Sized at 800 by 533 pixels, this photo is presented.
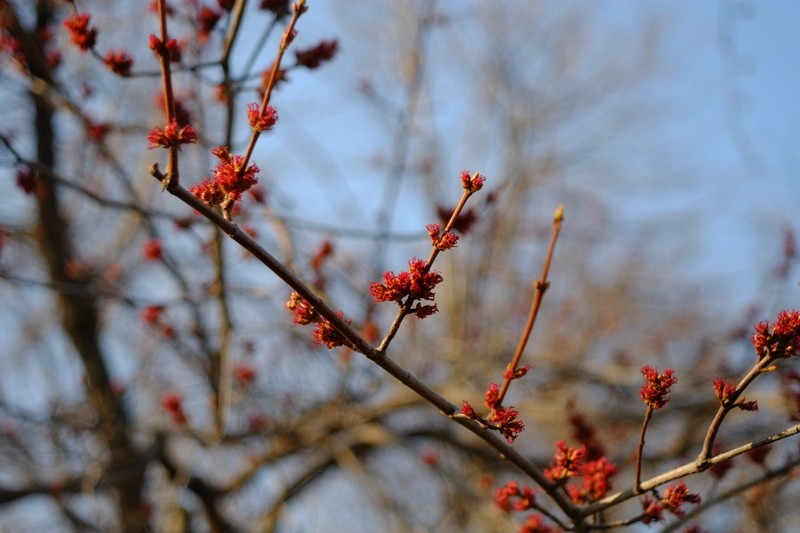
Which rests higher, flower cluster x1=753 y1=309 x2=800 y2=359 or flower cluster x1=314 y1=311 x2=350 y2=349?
flower cluster x1=314 y1=311 x2=350 y2=349

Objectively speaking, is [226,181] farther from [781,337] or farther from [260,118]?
[781,337]

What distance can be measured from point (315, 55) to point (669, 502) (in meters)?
1.76

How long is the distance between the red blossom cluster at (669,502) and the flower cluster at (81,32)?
2222 millimetres

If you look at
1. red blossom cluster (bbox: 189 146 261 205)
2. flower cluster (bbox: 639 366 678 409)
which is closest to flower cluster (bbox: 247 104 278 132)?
red blossom cluster (bbox: 189 146 261 205)

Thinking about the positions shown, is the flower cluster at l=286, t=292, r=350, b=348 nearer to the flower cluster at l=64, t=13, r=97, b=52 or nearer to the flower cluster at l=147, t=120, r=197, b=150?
the flower cluster at l=147, t=120, r=197, b=150

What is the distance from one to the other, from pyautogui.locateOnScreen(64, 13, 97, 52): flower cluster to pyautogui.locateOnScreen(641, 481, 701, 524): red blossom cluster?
222 cm

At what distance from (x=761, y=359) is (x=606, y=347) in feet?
23.9

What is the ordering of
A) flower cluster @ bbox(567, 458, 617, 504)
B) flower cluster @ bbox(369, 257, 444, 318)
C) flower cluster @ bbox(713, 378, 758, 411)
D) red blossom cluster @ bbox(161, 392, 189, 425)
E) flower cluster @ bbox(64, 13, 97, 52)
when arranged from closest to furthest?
flower cluster @ bbox(369, 257, 444, 318) → flower cluster @ bbox(713, 378, 758, 411) → flower cluster @ bbox(567, 458, 617, 504) → flower cluster @ bbox(64, 13, 97, 52) → red blossom cluster @ bbox(161, 392, 189, 425)

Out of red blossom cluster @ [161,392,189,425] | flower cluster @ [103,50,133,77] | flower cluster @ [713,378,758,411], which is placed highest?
red blossom cluster @ [161,392,189,425]

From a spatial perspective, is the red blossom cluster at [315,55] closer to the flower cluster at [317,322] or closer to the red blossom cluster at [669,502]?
the flower cluster at [317,322]

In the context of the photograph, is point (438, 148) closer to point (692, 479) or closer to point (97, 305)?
point (97, 305)

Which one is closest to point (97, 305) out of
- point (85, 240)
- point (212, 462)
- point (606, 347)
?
point (85, 240)

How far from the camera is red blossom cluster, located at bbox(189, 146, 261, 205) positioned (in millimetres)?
1546

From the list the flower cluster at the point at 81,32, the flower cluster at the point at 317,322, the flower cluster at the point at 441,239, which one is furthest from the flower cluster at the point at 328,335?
the flower cluster at the point at 81,32
